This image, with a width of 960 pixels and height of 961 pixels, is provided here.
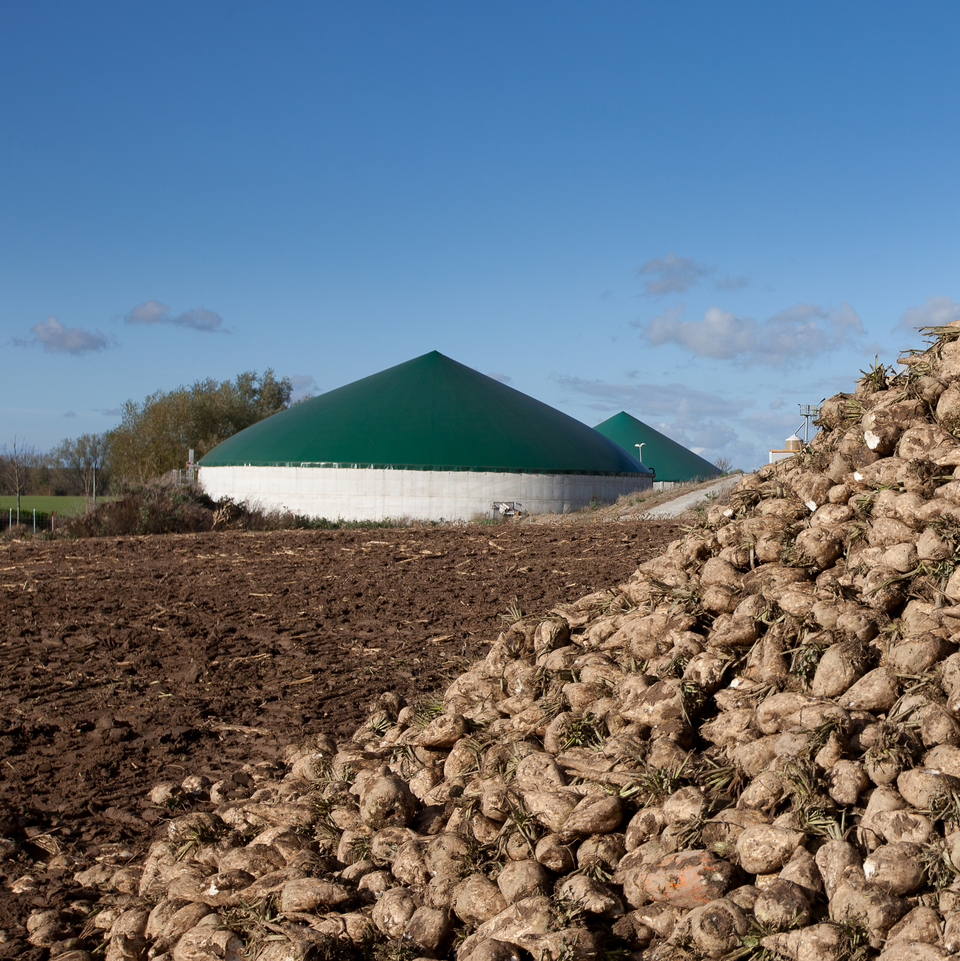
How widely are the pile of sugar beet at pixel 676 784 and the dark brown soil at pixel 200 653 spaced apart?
0.40 metres

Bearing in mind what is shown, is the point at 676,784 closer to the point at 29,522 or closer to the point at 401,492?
the point at 401,492

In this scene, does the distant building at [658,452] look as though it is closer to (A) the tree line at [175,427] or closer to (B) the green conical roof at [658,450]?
(B) the green conical roof at [658,450]

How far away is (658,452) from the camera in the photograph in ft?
186

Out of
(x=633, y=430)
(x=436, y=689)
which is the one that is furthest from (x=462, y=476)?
(x=436, y=689)

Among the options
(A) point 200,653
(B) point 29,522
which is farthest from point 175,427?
(A) point 200,653

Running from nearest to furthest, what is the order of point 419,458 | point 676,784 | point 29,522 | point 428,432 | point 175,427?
1. point 676,784
2. point 29,522
3. point 419,458
4. point 428,432
5. point 175,427

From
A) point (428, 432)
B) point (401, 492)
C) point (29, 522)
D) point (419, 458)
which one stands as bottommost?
point (29, 522)

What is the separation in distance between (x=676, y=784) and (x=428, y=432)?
34.8m

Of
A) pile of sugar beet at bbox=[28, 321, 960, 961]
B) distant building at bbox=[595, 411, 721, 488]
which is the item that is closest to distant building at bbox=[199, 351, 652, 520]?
distant building at bbox=[595, 411, 721, 488]

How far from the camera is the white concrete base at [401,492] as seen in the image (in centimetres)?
3650

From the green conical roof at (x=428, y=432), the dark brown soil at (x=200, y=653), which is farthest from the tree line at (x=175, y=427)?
the dark brown soil at (x=200, y=653)

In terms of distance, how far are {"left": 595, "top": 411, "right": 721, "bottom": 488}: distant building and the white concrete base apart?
1598 centimetres

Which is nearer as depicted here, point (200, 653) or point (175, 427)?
point (200, 653)

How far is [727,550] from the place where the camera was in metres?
4.75
